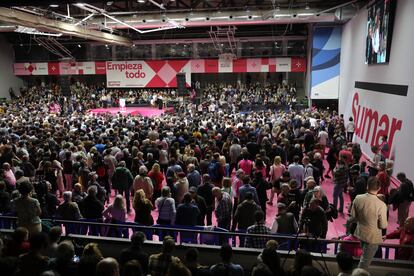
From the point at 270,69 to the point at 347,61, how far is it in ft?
27.9

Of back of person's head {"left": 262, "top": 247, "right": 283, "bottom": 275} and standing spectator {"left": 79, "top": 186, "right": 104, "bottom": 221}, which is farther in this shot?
standing spectator {"left": 79, "top": 186, "right": 104, "bottom": 221}

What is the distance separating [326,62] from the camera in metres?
21.7

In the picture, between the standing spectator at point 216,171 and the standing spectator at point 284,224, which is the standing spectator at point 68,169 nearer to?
the standing spectator at point 216,171

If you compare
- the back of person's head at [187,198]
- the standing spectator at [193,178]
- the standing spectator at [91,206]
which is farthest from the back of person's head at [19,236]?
the standing spectator at [193,178]

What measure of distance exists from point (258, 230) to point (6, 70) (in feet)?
101

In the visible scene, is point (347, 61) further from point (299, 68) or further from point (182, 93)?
point (182, 93)

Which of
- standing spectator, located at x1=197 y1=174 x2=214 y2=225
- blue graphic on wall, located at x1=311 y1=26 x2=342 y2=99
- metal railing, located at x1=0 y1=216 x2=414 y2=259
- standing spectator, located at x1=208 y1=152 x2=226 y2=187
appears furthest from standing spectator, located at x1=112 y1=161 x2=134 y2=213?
blue graphic on wall, located at x1=311 y1=26 x2=342 y2=99

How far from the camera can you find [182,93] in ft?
80.7

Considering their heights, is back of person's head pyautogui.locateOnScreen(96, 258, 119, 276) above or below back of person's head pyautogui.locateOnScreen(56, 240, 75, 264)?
above

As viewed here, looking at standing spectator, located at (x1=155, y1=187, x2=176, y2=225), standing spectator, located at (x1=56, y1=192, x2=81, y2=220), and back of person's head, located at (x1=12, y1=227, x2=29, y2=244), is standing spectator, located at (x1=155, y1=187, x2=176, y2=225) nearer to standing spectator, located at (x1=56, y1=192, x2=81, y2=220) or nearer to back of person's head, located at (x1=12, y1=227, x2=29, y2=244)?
standing spectator, located at (x1=56, y1=192, x2=81, y2=220)

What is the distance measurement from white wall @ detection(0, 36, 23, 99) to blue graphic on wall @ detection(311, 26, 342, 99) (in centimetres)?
2358

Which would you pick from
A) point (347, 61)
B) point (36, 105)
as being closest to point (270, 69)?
point (347, 61)

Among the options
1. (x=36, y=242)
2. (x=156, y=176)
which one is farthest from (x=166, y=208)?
(x=36, y=242)

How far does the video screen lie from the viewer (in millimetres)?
11094
